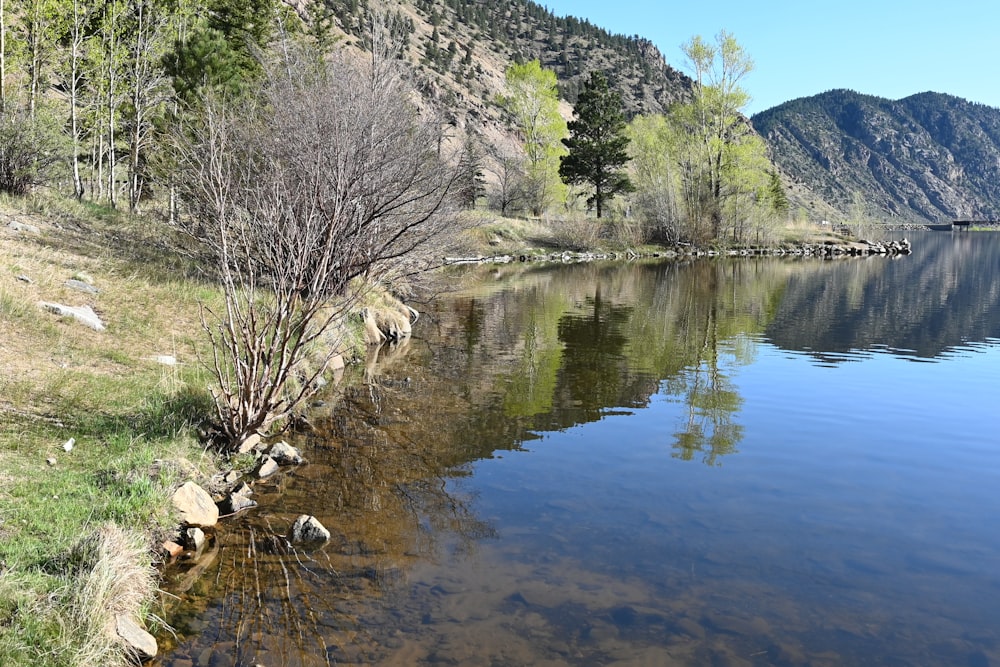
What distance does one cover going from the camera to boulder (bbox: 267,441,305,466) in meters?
8.74

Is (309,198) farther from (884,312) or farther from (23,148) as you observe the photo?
(884,312)

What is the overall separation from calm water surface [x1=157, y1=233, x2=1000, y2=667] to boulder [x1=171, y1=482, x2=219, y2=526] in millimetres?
Answer: 210

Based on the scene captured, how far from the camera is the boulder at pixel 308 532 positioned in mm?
6793

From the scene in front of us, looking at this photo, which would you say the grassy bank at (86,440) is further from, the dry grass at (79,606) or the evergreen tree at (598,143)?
the evergreen tree at (598,143)

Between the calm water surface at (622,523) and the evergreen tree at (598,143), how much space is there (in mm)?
41251

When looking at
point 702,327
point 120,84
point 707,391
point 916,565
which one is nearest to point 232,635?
point 916,565

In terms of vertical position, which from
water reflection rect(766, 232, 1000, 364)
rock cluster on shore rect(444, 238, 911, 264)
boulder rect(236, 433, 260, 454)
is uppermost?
rock cluster on shore rect(444, 238, 911, 264)

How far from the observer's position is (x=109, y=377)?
9.20m

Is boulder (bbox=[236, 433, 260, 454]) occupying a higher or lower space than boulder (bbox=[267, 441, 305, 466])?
higher

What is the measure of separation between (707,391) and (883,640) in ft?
26.2

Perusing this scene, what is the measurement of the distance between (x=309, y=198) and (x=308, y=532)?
23.6 feet

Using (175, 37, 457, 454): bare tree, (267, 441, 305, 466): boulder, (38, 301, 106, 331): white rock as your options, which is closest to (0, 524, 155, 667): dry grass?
(175, 37, 457, 454): bare tree

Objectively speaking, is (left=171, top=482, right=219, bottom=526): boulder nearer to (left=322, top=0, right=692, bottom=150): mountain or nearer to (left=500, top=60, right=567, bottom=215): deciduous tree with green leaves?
(left=500, top=60, right=567, bottom=215): deciduous tree with green leaves

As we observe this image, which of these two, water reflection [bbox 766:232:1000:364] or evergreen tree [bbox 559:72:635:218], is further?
evergreen tree [bbox 559:72:635:218]
